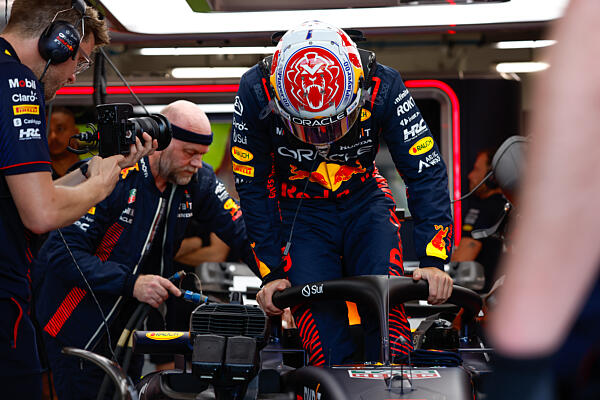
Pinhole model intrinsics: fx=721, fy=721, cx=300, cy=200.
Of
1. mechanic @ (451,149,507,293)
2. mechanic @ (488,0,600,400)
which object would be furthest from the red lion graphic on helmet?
mechanic @ (451,149,507,293)

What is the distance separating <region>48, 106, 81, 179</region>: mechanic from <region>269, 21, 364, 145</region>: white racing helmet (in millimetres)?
3932

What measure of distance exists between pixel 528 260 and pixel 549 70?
0.12 meters

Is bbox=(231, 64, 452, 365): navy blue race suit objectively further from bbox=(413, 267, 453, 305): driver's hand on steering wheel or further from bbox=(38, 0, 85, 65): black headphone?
bbox=(38, 0, 85, 65): black headphone

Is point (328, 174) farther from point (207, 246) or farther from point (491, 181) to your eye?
point (207, 246)

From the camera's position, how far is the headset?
1.76 metres

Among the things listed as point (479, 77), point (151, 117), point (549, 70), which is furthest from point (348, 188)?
point (479, 77)

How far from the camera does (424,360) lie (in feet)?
6.05

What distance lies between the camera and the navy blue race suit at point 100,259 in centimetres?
296

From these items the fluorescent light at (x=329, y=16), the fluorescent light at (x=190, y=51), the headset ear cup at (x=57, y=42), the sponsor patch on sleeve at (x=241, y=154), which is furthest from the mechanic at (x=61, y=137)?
Answer: the headset ear cup at (x=57, y=42)

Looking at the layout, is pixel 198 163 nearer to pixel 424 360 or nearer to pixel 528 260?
pixel 424 360

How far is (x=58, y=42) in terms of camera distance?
1.77m

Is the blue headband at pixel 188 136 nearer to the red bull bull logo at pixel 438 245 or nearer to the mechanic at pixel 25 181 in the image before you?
the mechanic at pixel 25 181

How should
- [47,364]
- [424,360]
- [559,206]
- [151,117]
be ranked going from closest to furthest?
[559,206] → [424,360] → [151,117] → [47,364]

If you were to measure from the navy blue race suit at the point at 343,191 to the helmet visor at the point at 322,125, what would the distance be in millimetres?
108
